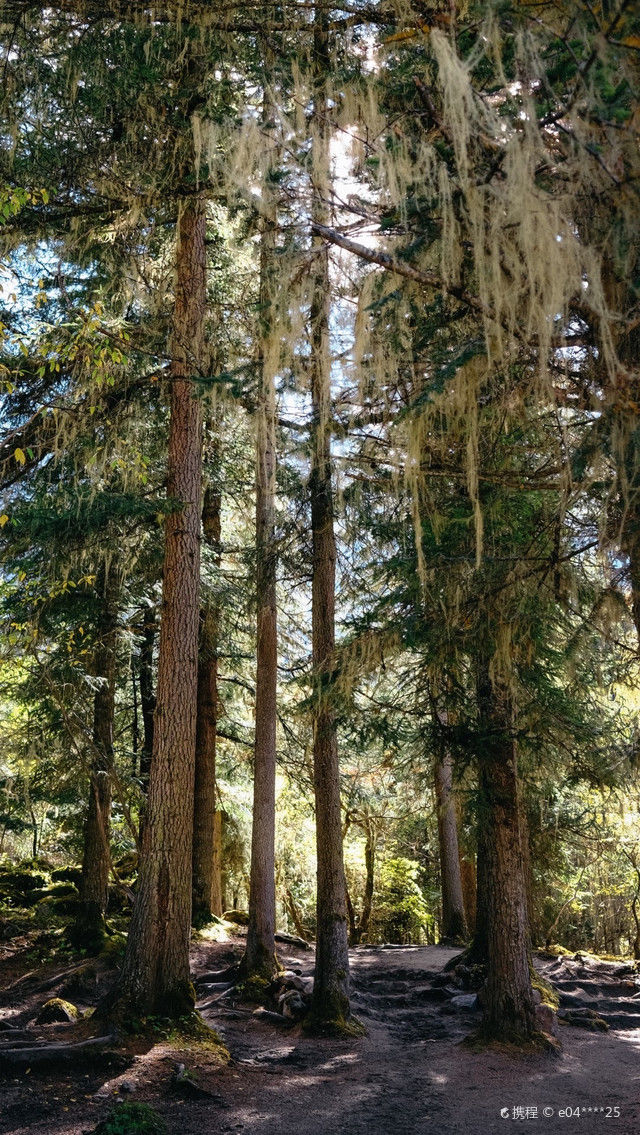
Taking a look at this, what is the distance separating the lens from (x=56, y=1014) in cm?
832

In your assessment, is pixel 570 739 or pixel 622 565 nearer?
pixel 622 565

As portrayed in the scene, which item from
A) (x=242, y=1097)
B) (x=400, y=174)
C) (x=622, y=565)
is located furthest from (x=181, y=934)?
(x=400, y=174)

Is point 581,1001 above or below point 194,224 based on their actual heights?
below

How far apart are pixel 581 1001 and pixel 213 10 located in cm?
1233

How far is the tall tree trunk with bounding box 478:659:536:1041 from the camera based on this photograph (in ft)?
26.1

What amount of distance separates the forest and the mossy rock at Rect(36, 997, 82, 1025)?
81 millimetres

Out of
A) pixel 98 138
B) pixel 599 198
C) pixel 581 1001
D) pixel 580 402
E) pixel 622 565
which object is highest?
pixel 98 138

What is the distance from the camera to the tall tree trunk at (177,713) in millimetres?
7480

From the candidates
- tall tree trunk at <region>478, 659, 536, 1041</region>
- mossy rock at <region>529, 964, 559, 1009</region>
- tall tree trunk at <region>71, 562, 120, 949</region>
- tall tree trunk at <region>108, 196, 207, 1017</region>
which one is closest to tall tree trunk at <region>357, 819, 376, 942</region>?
tall tree trunk at <region>71, 562, 120, 949</region>

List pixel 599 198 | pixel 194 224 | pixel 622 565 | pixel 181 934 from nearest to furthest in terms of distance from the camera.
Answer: pixel 599 198 < pixel 622 565 < pixel 181 934 < pixel 194 224

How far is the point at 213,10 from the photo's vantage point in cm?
648

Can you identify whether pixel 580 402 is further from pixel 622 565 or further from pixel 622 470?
pixel 622 565

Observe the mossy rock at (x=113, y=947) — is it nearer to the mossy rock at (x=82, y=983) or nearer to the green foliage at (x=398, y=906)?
the mossy rock at (x=82, y=983)

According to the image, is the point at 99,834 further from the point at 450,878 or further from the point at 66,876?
the point at 450,878
